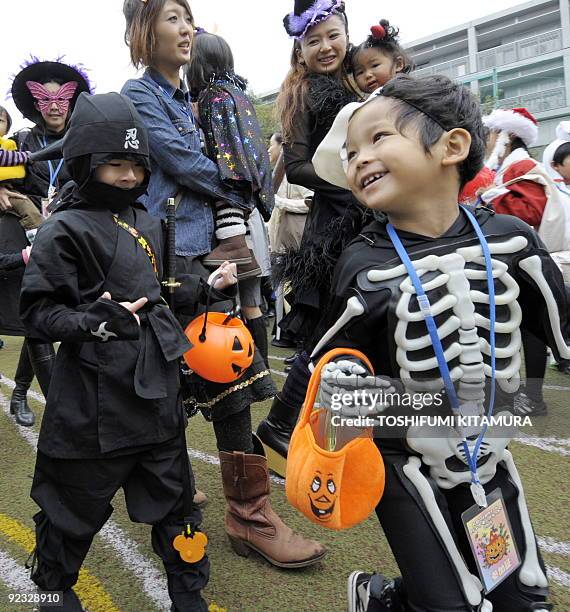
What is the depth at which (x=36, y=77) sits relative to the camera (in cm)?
349

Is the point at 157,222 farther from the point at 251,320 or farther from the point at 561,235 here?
→ the point at 561,235

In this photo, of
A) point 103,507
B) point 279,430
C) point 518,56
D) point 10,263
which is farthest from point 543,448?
point 518,56

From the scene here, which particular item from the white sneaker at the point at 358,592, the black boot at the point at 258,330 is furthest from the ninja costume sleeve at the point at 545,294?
Answer: the black boot at the point at 258,330

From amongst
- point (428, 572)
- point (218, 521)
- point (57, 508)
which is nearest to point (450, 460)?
point (428, 572)

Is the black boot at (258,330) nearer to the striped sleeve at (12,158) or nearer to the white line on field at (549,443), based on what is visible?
the white line on field at (549,443)

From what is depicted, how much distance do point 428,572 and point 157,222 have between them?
54.2 inches

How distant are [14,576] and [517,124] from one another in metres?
3.68

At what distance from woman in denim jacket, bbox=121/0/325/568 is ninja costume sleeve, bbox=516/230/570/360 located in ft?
3.58

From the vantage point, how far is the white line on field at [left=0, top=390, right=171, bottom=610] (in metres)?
2.06

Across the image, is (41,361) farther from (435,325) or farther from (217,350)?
(435,325)

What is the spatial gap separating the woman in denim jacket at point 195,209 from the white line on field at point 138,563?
312 millimetres

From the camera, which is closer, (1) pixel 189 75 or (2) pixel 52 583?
(2) pixel 52 583

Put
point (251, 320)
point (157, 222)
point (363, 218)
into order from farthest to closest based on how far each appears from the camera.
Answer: point (251, 320) → point (363, 218) → point (157, 222)

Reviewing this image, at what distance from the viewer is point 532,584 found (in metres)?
1.50
